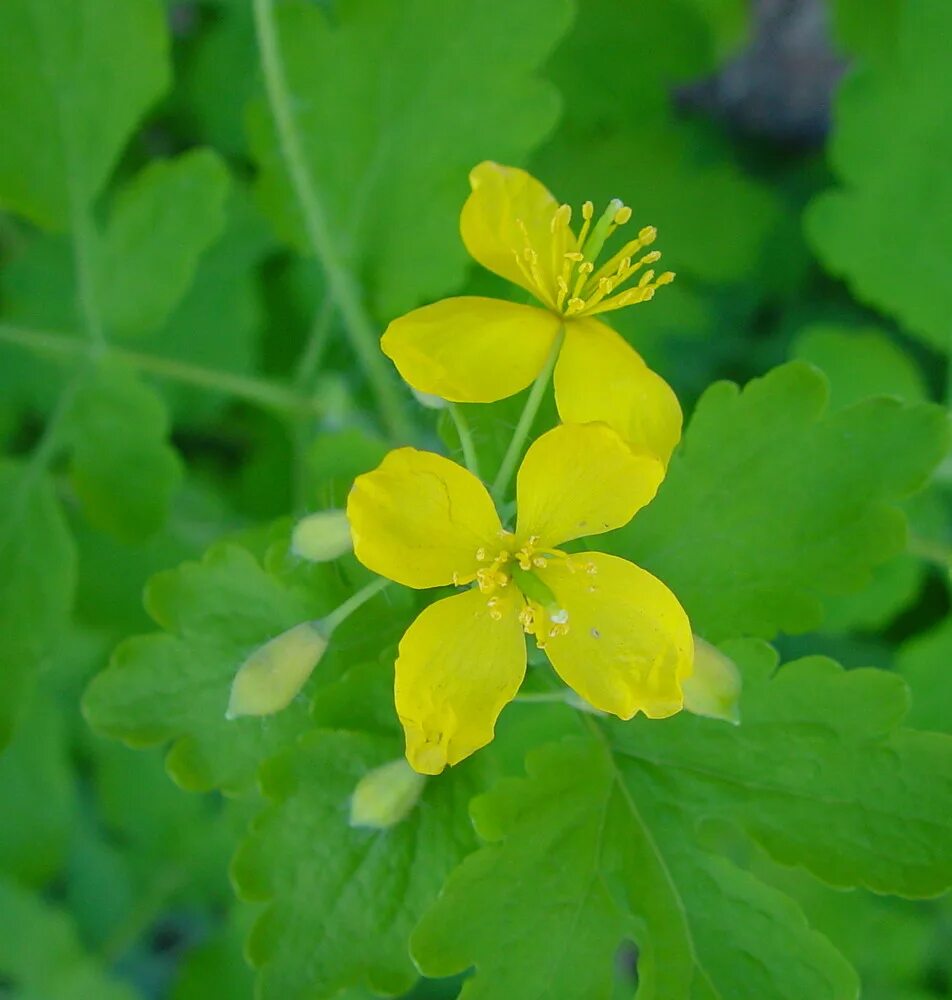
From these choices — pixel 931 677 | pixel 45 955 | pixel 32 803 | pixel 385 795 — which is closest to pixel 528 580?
pixel 385 795

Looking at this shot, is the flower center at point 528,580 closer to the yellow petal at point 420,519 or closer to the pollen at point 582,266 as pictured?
the yellow petal at point 420,519

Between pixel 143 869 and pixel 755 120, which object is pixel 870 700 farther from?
pixel 143 869

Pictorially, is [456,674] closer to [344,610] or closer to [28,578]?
[344,610]

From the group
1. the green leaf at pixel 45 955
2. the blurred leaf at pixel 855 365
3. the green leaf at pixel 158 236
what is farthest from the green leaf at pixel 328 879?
the green leaf at pixel 45 955

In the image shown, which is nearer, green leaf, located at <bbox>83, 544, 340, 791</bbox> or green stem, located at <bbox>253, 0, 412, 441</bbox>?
green leaf, located at <bbox>83, 544, 340, 791</bbox>

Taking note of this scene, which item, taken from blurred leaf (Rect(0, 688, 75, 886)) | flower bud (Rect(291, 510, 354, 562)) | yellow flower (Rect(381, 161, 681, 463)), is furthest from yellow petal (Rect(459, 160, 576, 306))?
blurred leaf (Rect(0, 688, 75, 886))

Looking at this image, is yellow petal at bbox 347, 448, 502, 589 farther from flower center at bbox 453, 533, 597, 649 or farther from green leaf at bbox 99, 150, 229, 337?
green leaf at bbox 99, 150, 229, 337

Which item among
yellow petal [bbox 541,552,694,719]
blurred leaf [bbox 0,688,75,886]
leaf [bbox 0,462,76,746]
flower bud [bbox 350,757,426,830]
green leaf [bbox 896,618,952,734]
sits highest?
yellow petal [bbox 541,552,694,719]
